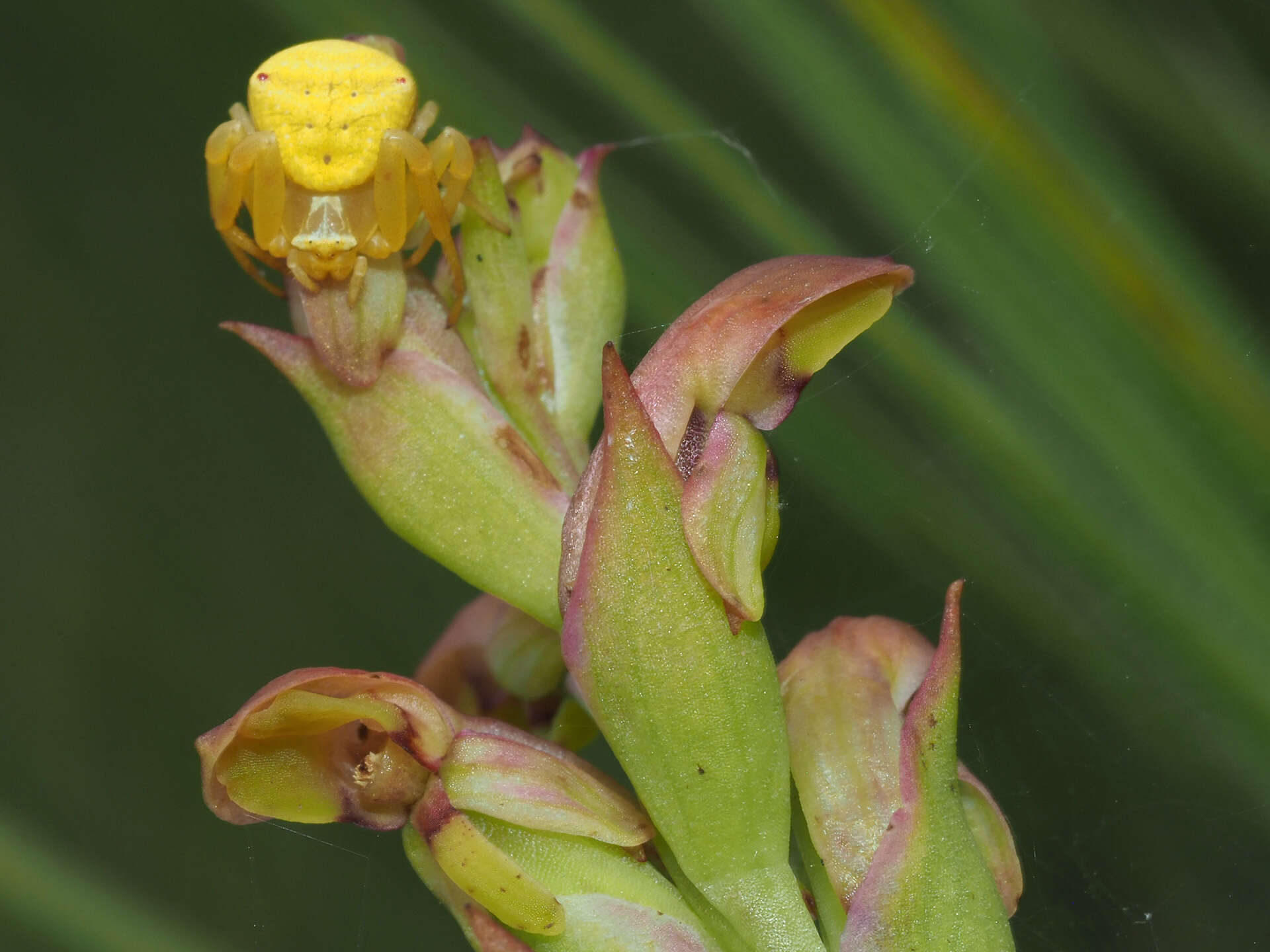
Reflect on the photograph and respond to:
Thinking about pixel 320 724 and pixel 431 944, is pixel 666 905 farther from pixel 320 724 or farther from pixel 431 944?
pixel 431 944

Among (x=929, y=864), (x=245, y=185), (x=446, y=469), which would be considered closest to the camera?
(x=929, y=864)

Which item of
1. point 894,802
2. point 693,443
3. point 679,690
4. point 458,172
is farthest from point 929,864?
point 458,172

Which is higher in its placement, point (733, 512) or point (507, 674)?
point (733, 512)

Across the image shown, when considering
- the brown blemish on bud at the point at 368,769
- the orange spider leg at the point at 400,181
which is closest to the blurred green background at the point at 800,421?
the orange spider leg at the point at 400,181

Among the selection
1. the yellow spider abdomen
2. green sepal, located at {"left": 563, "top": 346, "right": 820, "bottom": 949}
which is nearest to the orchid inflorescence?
green sepal, located at {"left": 563, "top": 346, "right": 820, "bottom": 949}

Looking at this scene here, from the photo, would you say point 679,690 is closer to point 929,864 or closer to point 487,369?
point 929,864

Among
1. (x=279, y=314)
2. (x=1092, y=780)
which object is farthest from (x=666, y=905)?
(x=279, y=314)

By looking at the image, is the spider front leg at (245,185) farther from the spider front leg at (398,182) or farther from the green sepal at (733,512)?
the green sepal at (733,512)
